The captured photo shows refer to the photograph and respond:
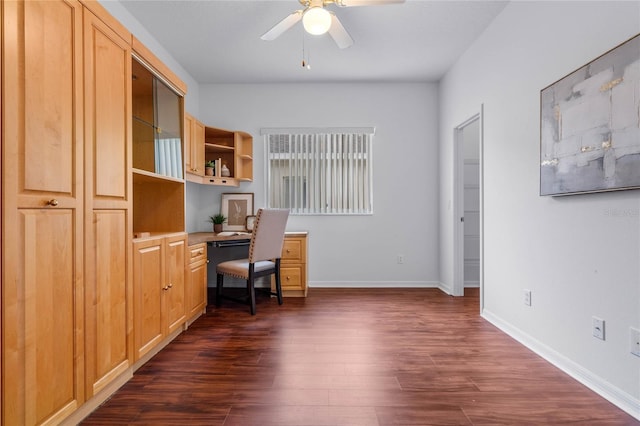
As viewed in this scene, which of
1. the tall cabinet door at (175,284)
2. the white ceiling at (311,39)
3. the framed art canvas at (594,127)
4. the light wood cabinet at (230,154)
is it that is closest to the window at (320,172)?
the light wood cabinet at (230,154)

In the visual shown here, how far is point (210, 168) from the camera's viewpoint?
398 centimetres

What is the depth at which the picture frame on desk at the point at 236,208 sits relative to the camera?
174 inches

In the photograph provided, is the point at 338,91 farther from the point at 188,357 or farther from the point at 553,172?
the point at 188,357

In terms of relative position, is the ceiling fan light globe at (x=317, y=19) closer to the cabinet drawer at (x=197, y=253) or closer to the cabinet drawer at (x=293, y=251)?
the cabinet drawer at (x=197, y=253)

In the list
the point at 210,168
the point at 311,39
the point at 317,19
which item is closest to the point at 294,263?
the point at 210,168

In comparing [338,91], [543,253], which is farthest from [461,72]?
[543,253]

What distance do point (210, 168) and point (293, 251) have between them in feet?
4.61

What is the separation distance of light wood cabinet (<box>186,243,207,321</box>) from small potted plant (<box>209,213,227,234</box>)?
3.26 feet

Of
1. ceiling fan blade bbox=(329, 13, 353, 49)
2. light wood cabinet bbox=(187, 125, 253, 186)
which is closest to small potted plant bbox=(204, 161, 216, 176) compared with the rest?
light wood cabinet bbox=(187, 125, 253, 186)

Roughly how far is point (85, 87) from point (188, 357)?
1.78 metres

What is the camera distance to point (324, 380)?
1.99 meters

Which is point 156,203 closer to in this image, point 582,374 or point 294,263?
point 294,263

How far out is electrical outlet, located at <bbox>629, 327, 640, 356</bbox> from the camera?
1623 mm

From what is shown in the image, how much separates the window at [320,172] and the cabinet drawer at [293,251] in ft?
2.06
